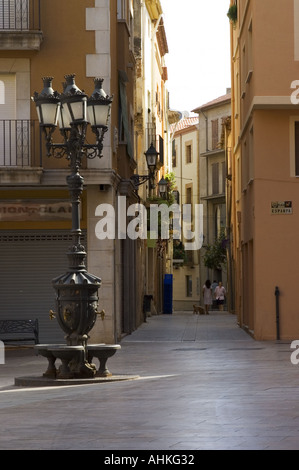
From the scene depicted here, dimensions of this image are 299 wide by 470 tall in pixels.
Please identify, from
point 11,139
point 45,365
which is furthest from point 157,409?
point 11,139

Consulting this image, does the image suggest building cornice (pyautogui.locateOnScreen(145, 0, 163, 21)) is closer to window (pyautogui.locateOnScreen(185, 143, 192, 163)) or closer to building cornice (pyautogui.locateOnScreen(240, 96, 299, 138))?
building cornice (pyautogui.locateOnScreen(240, 96, 299, 138))

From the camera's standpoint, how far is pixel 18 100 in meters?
25.3

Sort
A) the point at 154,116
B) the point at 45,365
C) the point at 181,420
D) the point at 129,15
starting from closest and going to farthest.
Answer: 1. the point at 181,420
2. the point at 45,365
3. the point at 129,15
4. the point at 154,116

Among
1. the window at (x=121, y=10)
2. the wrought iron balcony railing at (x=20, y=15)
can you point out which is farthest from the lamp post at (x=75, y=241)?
the window at (x=121, y=10)

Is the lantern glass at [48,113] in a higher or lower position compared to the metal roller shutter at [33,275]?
higher

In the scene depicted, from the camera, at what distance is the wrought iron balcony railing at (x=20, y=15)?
25.0 metres

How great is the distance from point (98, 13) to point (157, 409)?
14674 millimetres

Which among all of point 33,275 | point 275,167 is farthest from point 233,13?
point 33,275

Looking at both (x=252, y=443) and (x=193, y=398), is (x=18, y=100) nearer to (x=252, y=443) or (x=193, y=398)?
(x=193, y=398)

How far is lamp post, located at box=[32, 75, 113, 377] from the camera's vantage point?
17.0 metres

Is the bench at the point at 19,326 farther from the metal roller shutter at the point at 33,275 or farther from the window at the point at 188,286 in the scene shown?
the window at the point at 188,286

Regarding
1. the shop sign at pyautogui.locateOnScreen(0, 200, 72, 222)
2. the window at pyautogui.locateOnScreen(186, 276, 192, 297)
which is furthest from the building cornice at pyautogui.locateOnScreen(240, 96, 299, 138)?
the window at pyautogui.locateOnScreen(186, 276, 192, 297)

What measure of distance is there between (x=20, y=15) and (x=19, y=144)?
110 inches

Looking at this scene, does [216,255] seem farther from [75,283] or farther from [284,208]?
[75,283]
